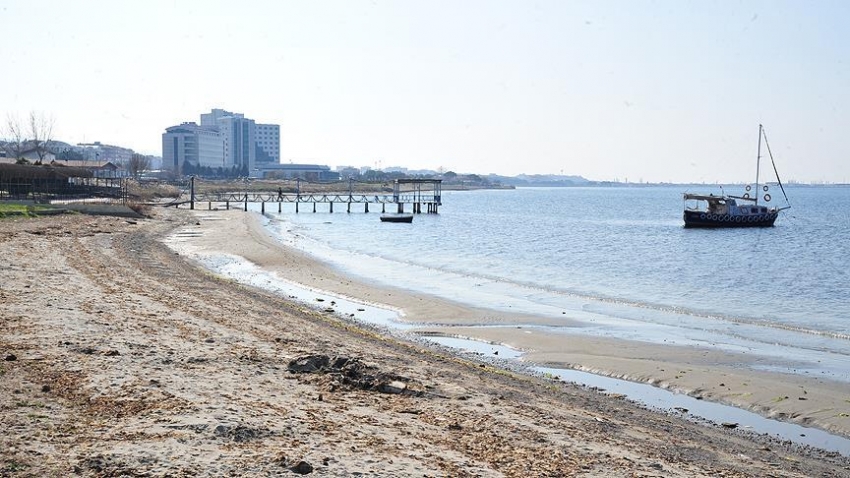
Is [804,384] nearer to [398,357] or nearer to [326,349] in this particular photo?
[398,357]

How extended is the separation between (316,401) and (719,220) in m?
69.2

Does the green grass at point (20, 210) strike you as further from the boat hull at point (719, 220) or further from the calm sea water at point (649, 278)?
the boat hull at point (719, 220)

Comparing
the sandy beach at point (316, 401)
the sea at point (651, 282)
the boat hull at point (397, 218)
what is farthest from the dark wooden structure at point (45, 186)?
the sandy beach at point (316, 401)

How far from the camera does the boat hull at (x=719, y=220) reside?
72812 millimetres

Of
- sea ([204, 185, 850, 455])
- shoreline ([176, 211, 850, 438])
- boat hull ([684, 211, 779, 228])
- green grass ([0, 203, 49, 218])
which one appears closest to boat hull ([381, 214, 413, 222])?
sea ([204, 185, 850, 455])

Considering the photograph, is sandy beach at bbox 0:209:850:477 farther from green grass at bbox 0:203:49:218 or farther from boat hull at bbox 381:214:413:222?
boat hull at bbox 381:214:413:222

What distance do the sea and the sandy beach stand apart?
1.33 metres

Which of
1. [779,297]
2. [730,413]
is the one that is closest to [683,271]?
[779,297]

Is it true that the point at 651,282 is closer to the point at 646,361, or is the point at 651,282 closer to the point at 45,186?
the point at 646,361

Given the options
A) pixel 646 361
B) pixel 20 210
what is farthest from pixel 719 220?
pixel 646 361

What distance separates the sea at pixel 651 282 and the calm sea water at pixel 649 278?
58mm

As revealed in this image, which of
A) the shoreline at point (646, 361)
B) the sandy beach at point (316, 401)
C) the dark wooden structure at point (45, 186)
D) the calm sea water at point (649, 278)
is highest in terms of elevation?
the dark wooden structure at point (45, 186)

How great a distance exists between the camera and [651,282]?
3203 centimetres

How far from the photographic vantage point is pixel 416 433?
8.36m
